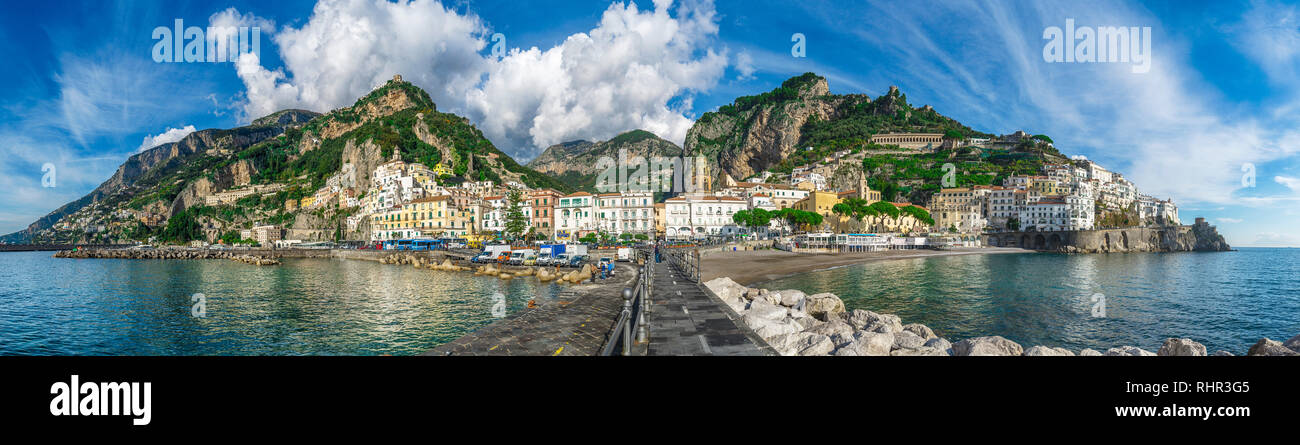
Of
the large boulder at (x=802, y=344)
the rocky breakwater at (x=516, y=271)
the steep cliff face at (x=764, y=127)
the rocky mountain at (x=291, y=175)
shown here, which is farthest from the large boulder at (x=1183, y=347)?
the steep cliff face at (x=764, y=127)

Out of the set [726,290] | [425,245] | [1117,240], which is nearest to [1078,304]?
[726,290]

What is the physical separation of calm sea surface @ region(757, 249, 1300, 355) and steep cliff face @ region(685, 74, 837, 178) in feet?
377

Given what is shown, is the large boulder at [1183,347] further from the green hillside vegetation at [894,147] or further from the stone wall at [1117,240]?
the green hillside vegetation at [894,147]

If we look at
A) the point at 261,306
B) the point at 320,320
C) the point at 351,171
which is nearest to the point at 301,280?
the point at 261,306

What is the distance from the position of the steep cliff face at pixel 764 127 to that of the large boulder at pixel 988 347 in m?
141

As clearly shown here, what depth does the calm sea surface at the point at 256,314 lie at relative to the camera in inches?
612

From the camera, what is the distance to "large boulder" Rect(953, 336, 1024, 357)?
34.7 ft

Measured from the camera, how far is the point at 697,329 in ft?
30.5

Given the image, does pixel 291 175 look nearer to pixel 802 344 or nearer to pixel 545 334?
pixel 545 334

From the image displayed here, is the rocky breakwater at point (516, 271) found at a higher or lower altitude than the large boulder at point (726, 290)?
lower

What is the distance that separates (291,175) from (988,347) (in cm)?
16582

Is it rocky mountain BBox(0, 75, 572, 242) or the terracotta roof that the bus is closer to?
the terracotta roof

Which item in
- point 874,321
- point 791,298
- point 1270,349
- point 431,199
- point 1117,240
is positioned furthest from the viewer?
point 1117,240
